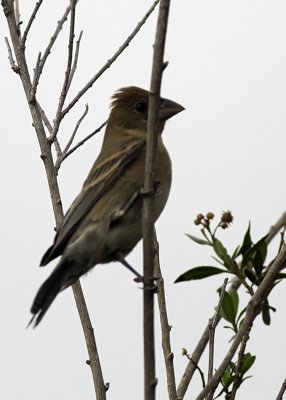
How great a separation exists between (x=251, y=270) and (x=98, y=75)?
6.05 ft

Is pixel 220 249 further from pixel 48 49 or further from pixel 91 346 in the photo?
pixel 48 49

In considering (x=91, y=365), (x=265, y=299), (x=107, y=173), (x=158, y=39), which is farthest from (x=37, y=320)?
(x=158, y=39)

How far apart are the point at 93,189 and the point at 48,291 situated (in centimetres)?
71

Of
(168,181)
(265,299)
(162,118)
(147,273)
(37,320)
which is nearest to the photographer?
(147,273)

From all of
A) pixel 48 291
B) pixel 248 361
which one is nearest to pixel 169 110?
pixel 48 291

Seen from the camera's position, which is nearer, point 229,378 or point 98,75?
point 229,378

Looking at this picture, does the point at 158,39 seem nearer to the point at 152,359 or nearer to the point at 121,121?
the point at 152,359

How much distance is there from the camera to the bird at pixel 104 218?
16.9ft

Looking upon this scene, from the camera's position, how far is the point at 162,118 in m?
5.94

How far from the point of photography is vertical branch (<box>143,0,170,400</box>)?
12.0 feet

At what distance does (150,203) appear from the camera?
397 cm

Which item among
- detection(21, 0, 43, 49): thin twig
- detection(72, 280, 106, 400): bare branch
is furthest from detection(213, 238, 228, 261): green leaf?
detection(21, 0, 43, 49): thin twig

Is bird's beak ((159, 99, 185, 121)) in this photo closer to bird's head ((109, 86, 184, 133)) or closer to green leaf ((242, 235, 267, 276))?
bird's head ((109, 86, 184, 133))

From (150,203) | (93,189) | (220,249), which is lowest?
(220,249)
